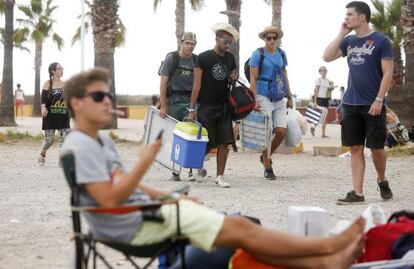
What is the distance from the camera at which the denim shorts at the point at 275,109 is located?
1047cm

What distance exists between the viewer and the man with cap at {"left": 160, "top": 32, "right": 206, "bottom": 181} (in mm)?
10391

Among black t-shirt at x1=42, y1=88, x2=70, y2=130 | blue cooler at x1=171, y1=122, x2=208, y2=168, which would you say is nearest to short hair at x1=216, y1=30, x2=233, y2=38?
blue cooler at x1=171, y1=122, x2=208, y2=168

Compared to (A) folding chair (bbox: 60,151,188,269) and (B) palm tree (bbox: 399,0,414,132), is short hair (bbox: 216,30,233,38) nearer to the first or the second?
(A) folding chair (bbox: 60,151,188,269)

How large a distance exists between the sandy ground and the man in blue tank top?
51cm

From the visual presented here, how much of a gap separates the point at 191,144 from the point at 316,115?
530 inches

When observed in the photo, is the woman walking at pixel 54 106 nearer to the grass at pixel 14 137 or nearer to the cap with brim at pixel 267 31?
the cap with brim at pixel 267 31

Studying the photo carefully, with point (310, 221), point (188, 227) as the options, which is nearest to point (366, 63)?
point (310, 221)

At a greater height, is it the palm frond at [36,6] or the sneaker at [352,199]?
the palm frond at [36,6]

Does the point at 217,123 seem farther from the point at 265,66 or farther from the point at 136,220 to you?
the point at 136,220

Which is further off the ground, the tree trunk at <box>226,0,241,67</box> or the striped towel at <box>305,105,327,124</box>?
the tree trunk at <box>226,0,241,67</box>

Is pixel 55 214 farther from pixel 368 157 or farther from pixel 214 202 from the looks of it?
pixel 368 157

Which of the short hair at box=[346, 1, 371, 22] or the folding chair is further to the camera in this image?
the short hair at box=[346, 1, 371, 22]

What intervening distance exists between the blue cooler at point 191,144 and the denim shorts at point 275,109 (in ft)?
3.39

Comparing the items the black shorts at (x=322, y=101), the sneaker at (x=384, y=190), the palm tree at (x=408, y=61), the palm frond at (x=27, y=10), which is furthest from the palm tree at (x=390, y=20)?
the palm frond at (x=27, y=10)
